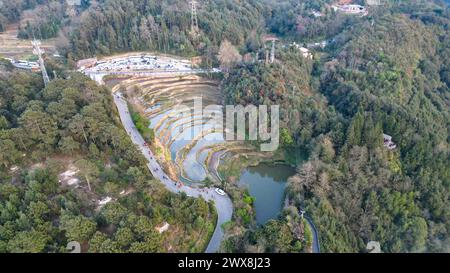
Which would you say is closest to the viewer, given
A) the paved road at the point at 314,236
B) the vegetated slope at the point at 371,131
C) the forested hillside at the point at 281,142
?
the forested hillside at the point at 281,142

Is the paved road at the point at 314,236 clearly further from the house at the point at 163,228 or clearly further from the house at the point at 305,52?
the house at the point at 305,52

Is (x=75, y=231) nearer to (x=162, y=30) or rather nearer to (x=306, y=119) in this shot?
(x=306, y=119)

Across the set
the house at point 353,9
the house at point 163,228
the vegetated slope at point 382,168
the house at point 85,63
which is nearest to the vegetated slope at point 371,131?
the vegetated slope at point 382,168

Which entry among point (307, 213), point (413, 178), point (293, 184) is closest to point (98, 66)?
point (293, 184)

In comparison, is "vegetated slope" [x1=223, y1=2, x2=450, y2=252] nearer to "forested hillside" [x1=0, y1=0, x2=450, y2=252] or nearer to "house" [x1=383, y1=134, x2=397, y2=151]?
"forested hillside" [x1=0, y1=0, x2=450, y2=252]

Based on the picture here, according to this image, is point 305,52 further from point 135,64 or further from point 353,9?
point 135,64

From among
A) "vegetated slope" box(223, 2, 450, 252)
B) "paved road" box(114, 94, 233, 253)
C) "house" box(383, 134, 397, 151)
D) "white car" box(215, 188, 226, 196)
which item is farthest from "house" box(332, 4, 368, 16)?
"white car" box(215, 188, 226, 196)
